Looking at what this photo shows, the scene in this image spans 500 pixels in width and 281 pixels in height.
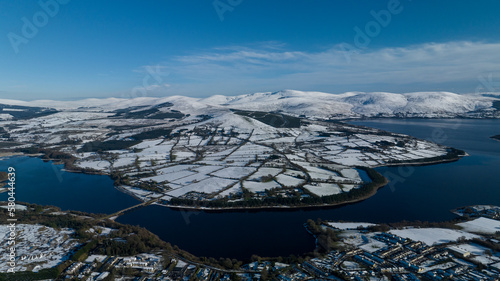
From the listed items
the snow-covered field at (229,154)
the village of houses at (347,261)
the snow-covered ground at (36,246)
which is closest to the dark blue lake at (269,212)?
the village of houses at (347,261)

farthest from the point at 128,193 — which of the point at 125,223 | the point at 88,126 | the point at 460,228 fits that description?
the point at 88,126

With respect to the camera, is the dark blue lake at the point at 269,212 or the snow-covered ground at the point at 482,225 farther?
the snow-covered ground at the point at 482,225

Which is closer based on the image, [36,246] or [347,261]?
[347,261]

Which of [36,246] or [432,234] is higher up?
[432,234]

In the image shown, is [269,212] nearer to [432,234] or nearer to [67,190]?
[432,234]

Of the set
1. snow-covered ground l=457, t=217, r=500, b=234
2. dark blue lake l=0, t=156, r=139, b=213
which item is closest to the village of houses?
snow-covered ground l=457, t=217, r=500, b=234

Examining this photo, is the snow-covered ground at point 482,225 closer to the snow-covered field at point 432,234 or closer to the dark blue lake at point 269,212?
the snow-covered field at point 432,234

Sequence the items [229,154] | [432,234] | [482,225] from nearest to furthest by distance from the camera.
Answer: [432,234] → [482,225] → [229,154]

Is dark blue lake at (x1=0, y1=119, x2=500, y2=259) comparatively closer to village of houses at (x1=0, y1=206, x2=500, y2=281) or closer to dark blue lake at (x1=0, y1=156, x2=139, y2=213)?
dark blue lake at (x1=0, y1=156, x2=139, y2=213)

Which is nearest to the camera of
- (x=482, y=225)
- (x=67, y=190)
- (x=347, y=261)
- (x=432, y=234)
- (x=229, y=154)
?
(x=347, y=261)

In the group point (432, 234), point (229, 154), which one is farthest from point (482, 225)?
point (229, 154)
